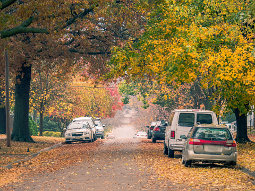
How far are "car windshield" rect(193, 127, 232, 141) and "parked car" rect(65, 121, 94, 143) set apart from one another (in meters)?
18.3

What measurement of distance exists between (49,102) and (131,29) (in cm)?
2556

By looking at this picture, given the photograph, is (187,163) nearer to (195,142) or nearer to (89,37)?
(195,142)

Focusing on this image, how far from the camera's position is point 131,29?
29094 mm

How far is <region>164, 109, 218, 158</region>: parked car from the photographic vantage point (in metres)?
19.3

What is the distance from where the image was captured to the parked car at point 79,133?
33688 millimetres

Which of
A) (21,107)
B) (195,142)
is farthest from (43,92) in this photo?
(195,142)

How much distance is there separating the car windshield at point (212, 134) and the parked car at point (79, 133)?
18.3 m

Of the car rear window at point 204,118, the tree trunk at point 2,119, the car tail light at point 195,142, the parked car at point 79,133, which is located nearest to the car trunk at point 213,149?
the car tail light at point 195,142

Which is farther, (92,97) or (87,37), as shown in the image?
(92,97)

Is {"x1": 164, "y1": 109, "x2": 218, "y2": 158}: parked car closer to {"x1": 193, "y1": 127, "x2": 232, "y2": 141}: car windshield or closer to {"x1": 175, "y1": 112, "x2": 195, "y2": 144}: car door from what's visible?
{"x1": 175, "y1": 112, "x2": 195, "y2": 144}: car door

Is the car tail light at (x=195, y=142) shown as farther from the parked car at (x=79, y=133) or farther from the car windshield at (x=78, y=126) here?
the car windshield at (x=78, y=126)

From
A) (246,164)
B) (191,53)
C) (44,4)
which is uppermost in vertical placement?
(44,4)

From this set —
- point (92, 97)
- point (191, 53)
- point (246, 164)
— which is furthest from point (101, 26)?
point (92, 97)

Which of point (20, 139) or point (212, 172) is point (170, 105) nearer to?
point (20, 139)
